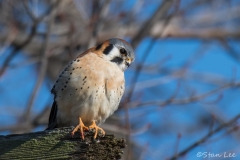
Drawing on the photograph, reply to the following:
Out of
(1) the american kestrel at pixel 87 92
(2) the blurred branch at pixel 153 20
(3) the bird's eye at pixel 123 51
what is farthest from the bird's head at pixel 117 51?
(2) the blurred branch at pixel 153 20

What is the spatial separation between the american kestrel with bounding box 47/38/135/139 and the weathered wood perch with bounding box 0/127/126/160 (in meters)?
0.86

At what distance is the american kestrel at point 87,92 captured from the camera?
459 cm

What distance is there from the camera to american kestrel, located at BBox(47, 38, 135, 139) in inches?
181

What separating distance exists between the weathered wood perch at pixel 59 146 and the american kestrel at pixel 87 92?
2.84 feet

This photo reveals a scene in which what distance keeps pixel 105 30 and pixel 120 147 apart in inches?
168

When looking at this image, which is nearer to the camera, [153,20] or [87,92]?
[87,92]

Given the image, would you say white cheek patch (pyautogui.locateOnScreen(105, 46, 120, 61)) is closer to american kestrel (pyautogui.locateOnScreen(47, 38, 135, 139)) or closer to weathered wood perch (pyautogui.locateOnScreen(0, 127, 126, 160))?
american kestrel (pyautogui.locateOnScreen(47, 38, 135, 139))

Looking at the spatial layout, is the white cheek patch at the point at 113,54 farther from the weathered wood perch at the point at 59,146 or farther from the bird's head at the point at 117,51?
the weathered wood perch at the point at 59,146

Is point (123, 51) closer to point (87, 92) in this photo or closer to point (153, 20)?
point (87, 92)

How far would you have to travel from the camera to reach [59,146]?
142 inches

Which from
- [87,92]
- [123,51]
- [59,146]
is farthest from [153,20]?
[59,146]

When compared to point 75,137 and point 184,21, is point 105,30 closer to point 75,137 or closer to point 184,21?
point 184,21

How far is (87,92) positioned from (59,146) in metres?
1.04

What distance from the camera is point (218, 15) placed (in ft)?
32.6
